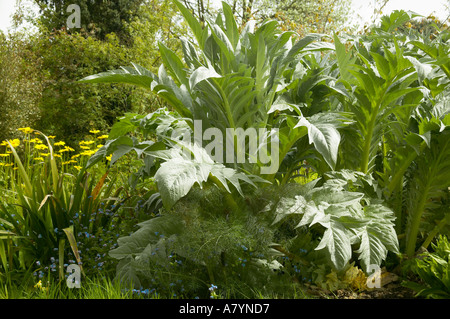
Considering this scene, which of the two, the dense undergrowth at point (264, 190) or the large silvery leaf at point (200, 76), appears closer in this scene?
the large silvery leaf at point (200, 76)

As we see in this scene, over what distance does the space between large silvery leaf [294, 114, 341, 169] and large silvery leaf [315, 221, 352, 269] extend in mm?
346

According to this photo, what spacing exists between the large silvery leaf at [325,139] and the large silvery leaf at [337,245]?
0.35 meters

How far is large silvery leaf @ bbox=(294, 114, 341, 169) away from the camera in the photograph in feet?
7.45

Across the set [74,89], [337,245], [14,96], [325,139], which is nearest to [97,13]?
[74,89]

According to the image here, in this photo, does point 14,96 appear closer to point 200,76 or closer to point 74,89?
point 74,89

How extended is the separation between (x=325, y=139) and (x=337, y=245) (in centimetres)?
55

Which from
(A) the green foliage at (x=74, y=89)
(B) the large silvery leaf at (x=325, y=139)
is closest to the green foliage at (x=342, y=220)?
(B) the large silvery leaf at (x=325, y=139)

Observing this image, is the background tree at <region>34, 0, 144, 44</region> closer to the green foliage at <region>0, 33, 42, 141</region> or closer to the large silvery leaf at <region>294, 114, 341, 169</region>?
the green foliage at <region>0, 33, 42, 141</region>

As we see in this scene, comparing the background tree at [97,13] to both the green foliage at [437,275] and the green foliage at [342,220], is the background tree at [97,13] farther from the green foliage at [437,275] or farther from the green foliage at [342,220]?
the green foliage at [437,275]

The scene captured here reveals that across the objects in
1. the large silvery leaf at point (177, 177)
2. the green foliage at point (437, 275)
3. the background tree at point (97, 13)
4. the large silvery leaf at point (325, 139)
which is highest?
the background tree at point (97, 13)

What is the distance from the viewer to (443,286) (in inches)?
93.0

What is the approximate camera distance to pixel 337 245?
2.28m

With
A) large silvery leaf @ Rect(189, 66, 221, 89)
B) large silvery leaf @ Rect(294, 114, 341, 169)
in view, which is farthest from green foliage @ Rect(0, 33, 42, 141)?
large silvery leaf @ Rect(294, 114, 341, 169)

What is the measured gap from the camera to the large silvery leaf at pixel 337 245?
2.24 metres
